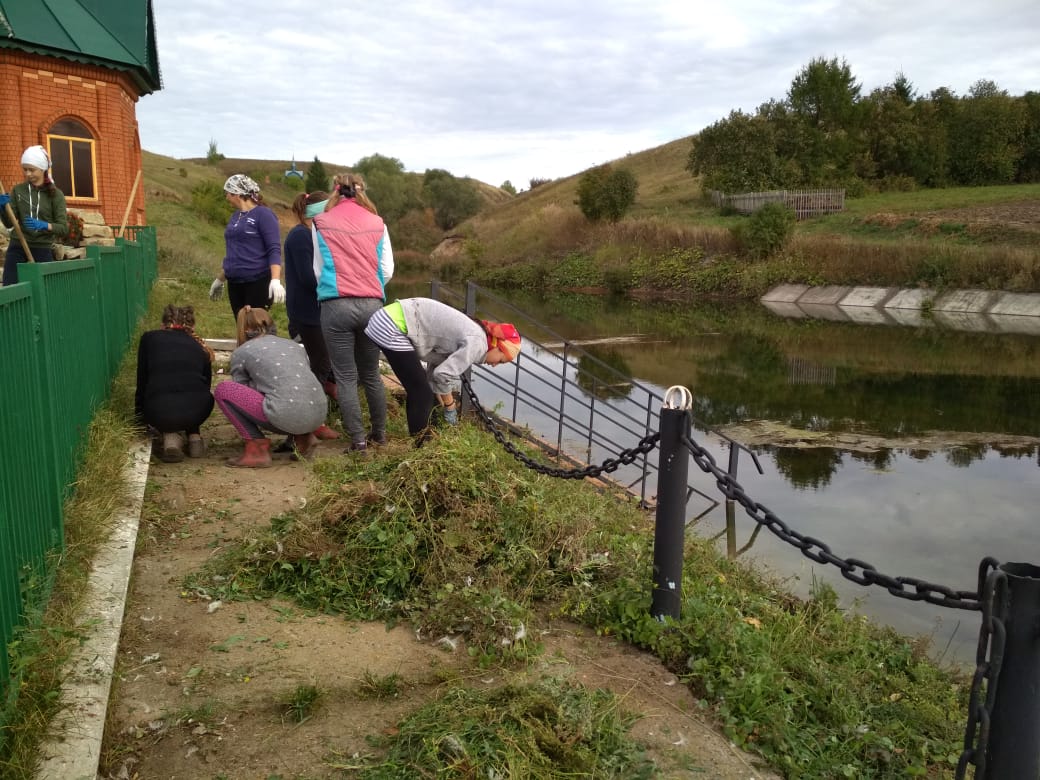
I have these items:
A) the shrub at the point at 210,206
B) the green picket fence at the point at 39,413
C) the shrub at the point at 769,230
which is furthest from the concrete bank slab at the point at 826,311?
the green picket fence at the point at 39,413

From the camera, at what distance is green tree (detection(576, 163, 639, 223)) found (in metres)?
47.8

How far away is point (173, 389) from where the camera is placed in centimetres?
586

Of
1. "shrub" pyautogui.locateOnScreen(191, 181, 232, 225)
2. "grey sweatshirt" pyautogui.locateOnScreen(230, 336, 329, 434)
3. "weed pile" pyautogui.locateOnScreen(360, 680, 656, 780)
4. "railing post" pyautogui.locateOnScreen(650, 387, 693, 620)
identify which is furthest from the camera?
"shrub" pyautogui.locateOnScreen(191, 181, 232, 225)

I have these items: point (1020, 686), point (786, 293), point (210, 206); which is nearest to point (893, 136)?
point (786, 293)

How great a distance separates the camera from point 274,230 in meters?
7.12

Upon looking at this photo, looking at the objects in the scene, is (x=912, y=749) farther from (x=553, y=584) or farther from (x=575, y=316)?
(x=575, y=316)

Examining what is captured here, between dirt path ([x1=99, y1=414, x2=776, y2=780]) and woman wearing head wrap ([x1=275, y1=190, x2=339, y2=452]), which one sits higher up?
woman wearing head wrap ([x1=275, y1=190, x2=339, y2=452])

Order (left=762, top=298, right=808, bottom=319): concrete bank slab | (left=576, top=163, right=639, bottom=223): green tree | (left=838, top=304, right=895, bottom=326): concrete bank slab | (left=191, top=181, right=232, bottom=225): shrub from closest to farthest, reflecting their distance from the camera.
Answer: (left=838, top=304, right=895, bottom=326): concrete bank slab
(left=762, top=298, right=808, bottom=319): concrete bank slab
(left=191, top=181, right=232, bottom=225): shrub
(left=576, top=163, right=639, bottom=223): green tree

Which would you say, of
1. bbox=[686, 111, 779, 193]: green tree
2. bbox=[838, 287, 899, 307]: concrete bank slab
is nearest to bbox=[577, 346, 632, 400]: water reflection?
bbox=[838, 287, 899, 307]: concrete bank slab

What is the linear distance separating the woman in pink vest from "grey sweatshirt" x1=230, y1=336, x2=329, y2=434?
0.23 meters

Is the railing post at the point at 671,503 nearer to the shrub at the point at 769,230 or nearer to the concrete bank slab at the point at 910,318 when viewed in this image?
the concrete bank slab at the point at 910,318

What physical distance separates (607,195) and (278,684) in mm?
46372

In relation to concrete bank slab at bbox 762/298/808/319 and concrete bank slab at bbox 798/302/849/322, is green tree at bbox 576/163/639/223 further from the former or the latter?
concrete bank slab at bbox 798/302/849/322

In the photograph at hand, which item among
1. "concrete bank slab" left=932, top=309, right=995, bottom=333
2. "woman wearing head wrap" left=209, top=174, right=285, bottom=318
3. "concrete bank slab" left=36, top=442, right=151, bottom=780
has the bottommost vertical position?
"concrete bank slab" left=932, top=309, right=995, bottom=333
